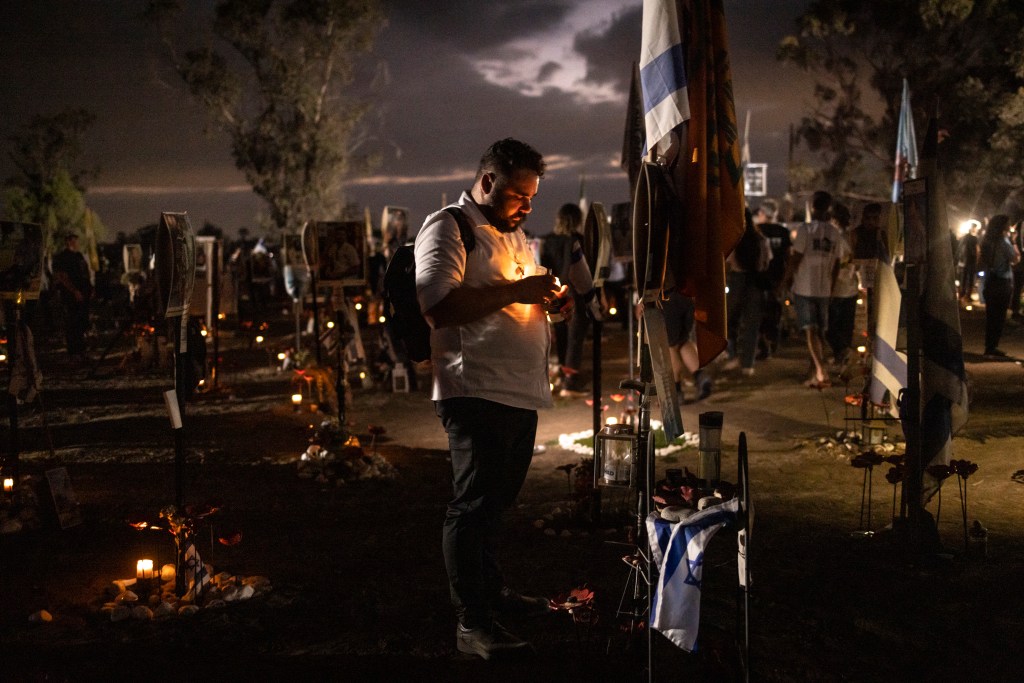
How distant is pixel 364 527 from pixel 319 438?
1.79 m

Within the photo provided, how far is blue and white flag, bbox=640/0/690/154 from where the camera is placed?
12.9 ft

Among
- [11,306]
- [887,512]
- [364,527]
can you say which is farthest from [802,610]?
[11,306]

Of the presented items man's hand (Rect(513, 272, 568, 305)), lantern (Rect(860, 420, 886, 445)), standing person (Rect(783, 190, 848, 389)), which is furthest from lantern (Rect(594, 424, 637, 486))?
standing person (Rect(783, 190, 848, 389))

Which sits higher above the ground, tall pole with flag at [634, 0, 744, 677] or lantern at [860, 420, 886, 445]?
tall pole with flag at [634, 0, 744, 677]

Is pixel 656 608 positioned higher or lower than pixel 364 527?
higher

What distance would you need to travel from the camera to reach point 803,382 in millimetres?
11258

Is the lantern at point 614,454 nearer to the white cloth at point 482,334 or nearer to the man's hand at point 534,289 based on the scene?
the white cloth at point 482,334

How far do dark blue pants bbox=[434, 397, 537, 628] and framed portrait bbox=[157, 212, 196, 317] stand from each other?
207 cm

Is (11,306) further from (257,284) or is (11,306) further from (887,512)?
(257,284)

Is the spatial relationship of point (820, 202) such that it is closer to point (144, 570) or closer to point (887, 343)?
point (887, 343)

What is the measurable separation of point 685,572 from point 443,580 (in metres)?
2.11

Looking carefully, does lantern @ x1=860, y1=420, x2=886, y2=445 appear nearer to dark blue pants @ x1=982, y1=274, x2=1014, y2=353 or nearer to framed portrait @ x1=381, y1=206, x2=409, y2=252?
dark blue pants @ x1=982, y1=274, x2=1014, y2=353

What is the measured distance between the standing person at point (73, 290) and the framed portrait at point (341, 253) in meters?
8.02

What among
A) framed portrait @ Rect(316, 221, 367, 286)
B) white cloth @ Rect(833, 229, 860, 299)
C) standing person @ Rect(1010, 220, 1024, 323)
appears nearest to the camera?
framed portrait @ Rect(316, 221, 367, 286)
